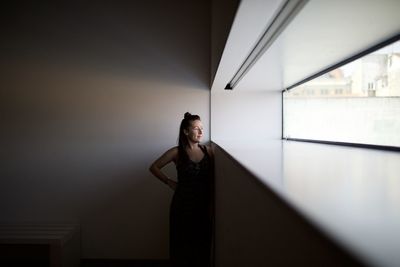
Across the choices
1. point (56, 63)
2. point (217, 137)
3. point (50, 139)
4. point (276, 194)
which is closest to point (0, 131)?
point (50, 139)

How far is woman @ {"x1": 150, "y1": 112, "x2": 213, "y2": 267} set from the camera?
1979 mm

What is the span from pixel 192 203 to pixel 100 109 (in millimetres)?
1243

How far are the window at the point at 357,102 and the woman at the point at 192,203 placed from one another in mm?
781

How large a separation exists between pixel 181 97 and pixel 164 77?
0.24 m

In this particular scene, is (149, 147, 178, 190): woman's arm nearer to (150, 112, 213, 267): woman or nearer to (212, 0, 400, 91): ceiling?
(150, 112, 213, 267): woman

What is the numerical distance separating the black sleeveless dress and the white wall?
19.6 inches

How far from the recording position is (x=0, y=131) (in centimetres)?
253

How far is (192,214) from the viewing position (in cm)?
199

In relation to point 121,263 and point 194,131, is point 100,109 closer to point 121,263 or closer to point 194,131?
point 194,131

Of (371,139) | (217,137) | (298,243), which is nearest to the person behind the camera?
(298,243)

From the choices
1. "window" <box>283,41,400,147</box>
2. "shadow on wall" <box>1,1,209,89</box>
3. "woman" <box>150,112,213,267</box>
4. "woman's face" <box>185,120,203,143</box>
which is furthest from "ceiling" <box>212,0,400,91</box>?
"shadow on wall" <box>1,1,209,89</box>

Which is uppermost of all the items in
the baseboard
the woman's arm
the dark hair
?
the dark hair

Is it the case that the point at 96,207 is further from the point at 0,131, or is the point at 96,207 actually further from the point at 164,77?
the point at 164,77

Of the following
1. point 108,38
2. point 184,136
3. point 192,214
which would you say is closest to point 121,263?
point 192,214
